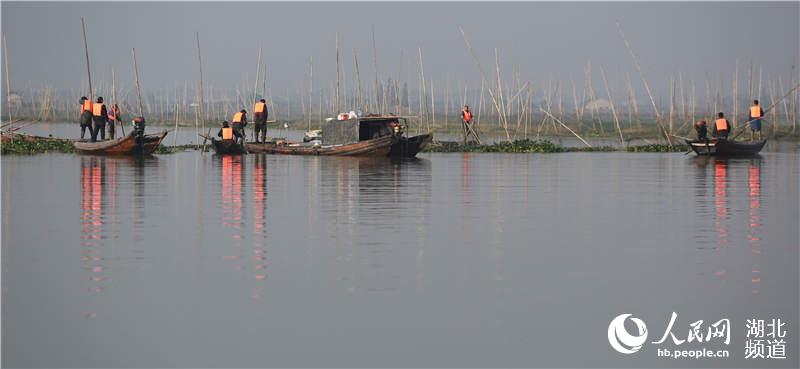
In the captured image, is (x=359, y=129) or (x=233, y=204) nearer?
(x=233, y=204)

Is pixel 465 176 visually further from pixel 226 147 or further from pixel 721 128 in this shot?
pixel 226 147

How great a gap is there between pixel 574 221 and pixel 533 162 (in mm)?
17342

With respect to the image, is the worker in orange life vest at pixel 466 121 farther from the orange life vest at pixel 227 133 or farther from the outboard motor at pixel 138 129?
the outboard motor at pixel 138 129

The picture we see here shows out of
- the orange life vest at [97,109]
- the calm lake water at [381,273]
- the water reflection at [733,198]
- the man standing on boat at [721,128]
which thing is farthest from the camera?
the man standing on boat at [721,128]

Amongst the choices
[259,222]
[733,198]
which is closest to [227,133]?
[733,198]

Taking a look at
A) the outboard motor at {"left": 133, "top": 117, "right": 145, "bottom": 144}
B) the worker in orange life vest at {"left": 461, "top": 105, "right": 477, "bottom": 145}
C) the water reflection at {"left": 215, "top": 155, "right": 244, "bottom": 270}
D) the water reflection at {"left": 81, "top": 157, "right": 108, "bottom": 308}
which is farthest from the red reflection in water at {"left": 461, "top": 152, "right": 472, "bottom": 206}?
the outboard motor at {"left": 133, "top": 117, "right": 145, "bottom": 144}

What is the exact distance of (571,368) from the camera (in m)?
8.12

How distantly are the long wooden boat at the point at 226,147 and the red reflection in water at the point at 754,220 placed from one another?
17199 millimetres

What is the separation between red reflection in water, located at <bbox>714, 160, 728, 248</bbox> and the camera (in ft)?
47.4

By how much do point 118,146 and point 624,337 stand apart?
2882 centimetres

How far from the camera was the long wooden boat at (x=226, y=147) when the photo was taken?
3828 centimetres

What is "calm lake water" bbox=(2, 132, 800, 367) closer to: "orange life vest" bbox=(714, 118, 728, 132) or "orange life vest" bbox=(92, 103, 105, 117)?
"orange life vest" bbox=(92, 103, 105, 117)

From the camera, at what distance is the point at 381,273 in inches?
435

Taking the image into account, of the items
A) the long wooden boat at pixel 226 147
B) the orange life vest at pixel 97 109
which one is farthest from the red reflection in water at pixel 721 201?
the orange life vest at pixel 97 109
